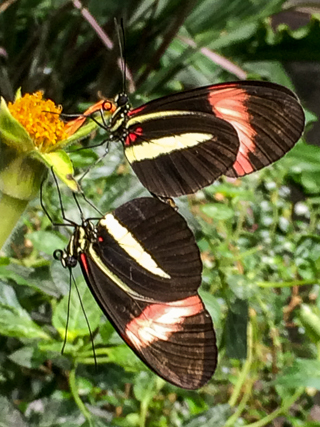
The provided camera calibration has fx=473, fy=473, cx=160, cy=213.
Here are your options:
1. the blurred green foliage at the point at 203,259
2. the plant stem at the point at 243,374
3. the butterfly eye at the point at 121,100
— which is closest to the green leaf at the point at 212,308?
the blurred green foliage at the point at 203,259

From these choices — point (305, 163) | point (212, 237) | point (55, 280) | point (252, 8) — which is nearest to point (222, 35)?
point (252, 8)

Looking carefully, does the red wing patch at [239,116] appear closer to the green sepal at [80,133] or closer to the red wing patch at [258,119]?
the red wing patch at [258,119]

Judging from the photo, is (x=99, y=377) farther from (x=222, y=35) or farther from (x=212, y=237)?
(x=222, y=35)

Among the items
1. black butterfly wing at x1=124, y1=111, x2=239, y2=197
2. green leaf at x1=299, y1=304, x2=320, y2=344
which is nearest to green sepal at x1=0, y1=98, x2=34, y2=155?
black butterfly wing at x1=124, y1=111, x2=239, y2=197

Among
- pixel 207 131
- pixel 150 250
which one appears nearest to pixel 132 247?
pixel 150 250

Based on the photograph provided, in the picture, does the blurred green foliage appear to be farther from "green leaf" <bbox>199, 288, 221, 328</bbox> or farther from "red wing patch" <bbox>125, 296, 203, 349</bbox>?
"red wing patch" <bbox>125, 296, 203, 349</bbox>

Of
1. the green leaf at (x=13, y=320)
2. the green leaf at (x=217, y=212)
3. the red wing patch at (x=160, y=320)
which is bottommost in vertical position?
the green leaf at (x=13, y=320)
